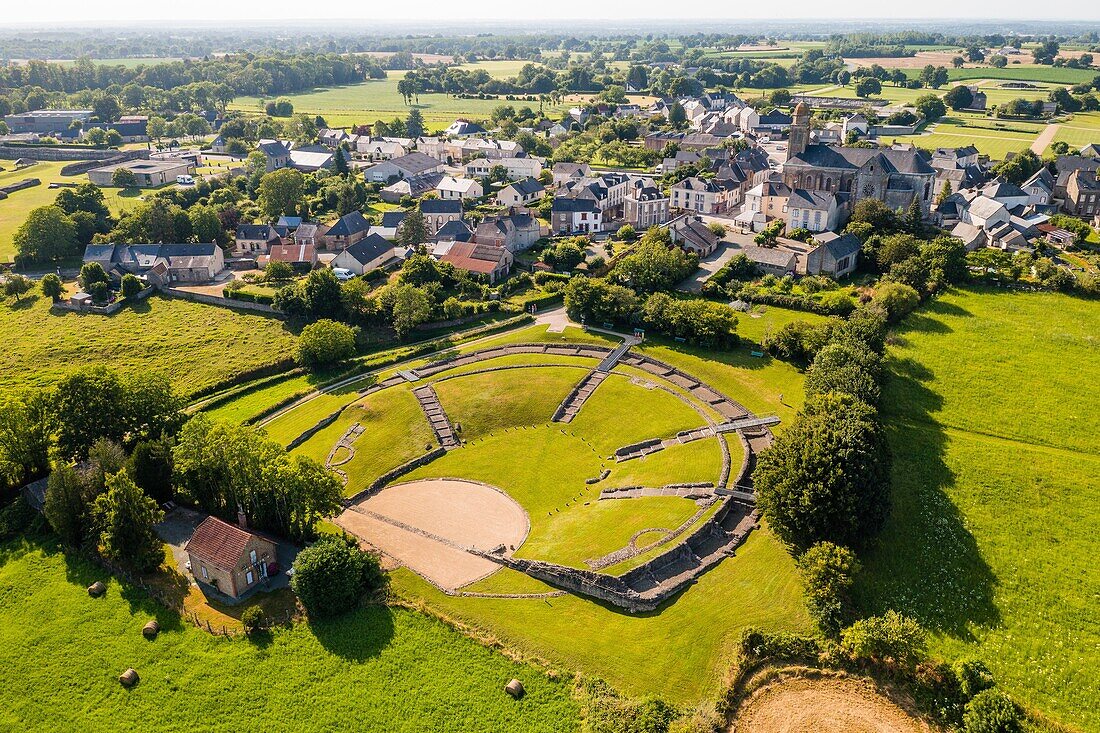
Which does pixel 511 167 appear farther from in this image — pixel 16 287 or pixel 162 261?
pixel 16 287

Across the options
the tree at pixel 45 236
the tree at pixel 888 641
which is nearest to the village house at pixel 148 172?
the tree at pixel 45 236

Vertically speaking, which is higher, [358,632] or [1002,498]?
[1002,498]

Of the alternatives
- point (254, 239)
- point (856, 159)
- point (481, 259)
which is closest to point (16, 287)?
point (254, 239)

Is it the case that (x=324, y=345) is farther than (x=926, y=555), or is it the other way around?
(x=324, y=345)

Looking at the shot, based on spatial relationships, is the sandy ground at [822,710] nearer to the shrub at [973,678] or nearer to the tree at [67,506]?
the shrub at [973,678]

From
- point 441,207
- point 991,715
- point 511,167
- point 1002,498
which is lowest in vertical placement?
point 991,715

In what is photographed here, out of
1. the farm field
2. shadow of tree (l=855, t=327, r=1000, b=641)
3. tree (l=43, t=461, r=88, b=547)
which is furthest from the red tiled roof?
the farm field

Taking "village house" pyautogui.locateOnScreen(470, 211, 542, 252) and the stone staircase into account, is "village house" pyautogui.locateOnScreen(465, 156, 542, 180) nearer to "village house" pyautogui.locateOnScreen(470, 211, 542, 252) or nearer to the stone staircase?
"village house" pyautogui.locateOnScreen(470, 211, 542, 252)
